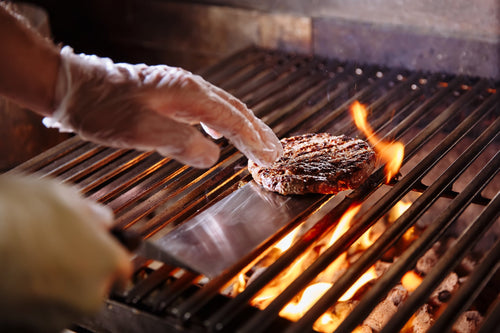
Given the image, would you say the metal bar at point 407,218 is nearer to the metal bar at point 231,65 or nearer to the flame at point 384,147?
the flame at point 384,147

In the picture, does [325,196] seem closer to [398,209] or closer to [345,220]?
[345,220]

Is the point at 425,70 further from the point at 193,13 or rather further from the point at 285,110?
the point at 193,13

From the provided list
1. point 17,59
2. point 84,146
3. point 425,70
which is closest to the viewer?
point 17,59

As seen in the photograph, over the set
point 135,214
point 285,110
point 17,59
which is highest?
point 17,59

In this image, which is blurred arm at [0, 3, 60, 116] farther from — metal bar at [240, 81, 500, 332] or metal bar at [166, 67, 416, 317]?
metal bar at [240, 81, 500, 332]

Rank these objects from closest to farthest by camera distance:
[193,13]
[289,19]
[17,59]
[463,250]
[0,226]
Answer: [0,226], [463,250], [17,59], [289,19], [193,13]

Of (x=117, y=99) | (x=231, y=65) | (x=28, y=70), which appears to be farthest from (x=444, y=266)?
(x=231, y=65)

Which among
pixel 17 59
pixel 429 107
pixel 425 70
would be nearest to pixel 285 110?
pixel 429 107

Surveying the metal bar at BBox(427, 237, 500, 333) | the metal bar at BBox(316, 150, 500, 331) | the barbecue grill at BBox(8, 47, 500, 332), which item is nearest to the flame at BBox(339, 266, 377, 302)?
the barbecue grill at BBox(8, 47, 500, 332)

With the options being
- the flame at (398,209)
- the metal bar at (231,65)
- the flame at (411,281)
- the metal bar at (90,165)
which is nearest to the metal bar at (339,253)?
the flame at (411,281)
